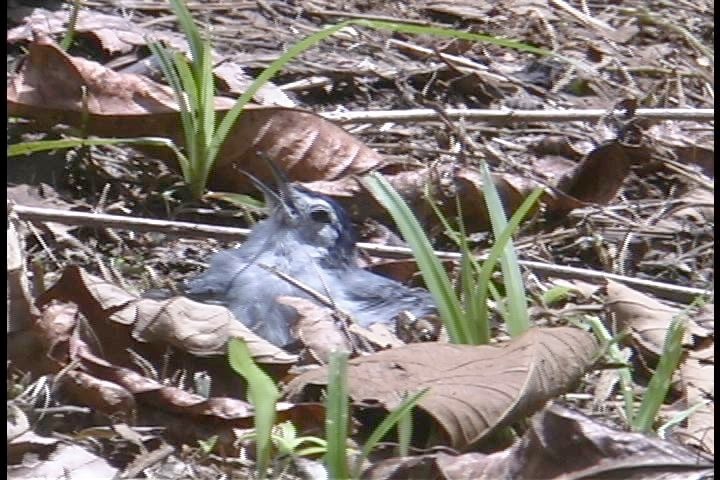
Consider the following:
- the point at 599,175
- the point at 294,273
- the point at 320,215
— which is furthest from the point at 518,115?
the point at 294,273

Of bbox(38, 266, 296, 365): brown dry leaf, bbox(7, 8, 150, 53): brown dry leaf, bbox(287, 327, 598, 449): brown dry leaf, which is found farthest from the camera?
bbox(7, 8, 150, 53): brown dry leaf

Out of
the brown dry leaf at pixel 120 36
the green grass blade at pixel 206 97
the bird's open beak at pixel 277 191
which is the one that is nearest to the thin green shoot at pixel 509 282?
the bird's open beak at pixel 277 191

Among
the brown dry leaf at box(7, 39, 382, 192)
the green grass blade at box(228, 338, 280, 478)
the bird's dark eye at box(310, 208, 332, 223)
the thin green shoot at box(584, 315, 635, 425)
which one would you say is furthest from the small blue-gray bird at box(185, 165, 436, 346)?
the green grass blade at box(228, 338, 280, 478)

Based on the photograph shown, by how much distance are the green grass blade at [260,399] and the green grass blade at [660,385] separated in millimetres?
760

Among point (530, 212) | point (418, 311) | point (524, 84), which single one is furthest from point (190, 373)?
point (524, 84)

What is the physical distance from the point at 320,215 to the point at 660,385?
141 cm

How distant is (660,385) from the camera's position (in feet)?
9.12

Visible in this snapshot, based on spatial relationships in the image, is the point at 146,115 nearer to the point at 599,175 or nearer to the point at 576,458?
the point at 599,175

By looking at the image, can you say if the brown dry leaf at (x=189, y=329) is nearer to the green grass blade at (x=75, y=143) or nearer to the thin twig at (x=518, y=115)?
the green grass blade at (x=75, y=143)

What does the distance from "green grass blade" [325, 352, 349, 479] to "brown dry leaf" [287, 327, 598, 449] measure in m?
0.29

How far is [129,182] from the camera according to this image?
4109 mm

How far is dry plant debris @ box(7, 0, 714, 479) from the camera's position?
111 inches

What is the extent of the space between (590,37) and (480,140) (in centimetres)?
108

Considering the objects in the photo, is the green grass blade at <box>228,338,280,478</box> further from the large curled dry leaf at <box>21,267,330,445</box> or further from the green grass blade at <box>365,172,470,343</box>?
the green grass blade at <box>365,172,470,343</box>
